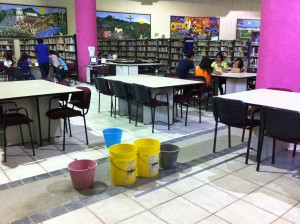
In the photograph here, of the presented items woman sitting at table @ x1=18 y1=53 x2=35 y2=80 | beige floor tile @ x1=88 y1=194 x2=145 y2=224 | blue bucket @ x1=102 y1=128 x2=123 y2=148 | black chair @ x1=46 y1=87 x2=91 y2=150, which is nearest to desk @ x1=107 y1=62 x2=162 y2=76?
woman sitting at table @ x1=18 y1=53 x2=35 y2=80

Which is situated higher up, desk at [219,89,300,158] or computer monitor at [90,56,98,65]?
computer monitor at [90,56,98,65]

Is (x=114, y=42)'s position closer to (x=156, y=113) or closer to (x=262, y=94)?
(x=156, y=113)

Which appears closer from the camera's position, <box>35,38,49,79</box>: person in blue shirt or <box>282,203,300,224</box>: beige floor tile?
<box>282,203,300,224</box>: beige floor tile

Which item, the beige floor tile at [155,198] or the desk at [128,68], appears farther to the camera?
the desk at [128,68]

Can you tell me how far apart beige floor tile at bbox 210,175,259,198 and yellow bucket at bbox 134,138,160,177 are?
0.66 m

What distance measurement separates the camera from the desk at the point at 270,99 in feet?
11.2

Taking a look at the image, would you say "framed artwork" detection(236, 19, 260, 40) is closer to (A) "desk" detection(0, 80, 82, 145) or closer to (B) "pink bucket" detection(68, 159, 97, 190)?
(A) "desk" detection(0, 80, 82, 145)

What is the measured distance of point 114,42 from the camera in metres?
15.3

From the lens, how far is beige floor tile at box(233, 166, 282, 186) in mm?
3262

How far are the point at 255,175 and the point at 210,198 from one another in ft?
2.62

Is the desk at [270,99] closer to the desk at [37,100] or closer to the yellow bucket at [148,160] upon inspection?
the yellow bucket at [148,160]

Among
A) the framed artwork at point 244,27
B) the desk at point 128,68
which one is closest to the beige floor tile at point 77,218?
the desk at point 128,68

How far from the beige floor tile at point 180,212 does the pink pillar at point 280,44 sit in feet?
9.07

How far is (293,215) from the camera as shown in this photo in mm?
2607
